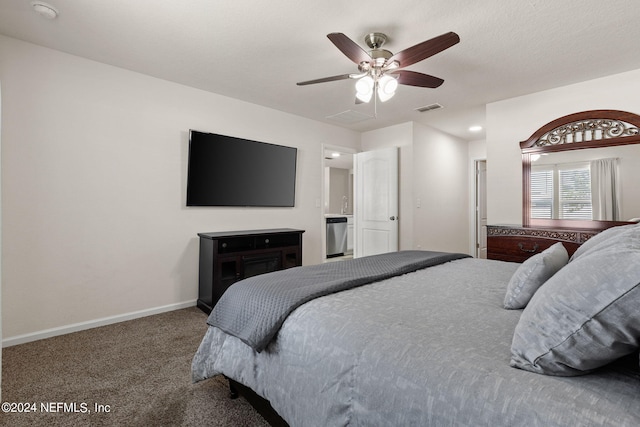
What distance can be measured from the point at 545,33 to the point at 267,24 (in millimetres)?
2126

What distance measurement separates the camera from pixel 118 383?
75.7 inches

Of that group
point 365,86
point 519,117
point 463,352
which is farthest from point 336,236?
point 463,352

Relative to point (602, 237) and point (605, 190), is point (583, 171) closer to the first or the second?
point (605, 190)

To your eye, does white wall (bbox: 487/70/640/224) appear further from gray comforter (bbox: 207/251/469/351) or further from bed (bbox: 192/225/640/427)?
bed (bbox: 192/225/640/427)

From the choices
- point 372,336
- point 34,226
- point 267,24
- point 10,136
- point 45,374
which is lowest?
point 45,374

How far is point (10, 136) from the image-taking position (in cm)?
249

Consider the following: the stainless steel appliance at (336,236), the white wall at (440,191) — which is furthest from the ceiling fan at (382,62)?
the stainless steel appliance at (336,236)

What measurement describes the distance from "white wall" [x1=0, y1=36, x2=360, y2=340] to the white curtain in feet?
13.2

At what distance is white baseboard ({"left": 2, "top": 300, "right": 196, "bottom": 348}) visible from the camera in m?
2.51

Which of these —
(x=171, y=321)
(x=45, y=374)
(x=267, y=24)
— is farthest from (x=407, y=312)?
(x=171, y=321)

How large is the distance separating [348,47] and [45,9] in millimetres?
2116

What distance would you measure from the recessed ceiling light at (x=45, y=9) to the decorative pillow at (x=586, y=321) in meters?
3.26

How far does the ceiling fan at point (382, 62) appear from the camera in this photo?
2061 millimetres

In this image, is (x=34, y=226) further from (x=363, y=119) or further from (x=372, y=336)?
(x=363, y=119)
